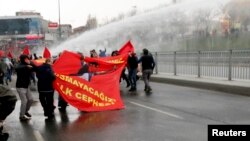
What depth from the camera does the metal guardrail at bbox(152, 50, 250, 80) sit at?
17627mm

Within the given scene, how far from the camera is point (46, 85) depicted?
11.9 m

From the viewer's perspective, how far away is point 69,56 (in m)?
13.5

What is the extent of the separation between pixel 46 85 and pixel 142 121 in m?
2.75

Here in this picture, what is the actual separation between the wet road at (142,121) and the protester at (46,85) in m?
0.27

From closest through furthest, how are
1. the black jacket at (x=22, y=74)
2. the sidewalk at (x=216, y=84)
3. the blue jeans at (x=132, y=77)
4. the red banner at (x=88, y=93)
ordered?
1. the black jacket at (x=22, y=74)
2. the red banner at (x=88, y=93)
3. the sidewalk at (x=216, y=84)
4. the blue jeans at (x=132, y=77)

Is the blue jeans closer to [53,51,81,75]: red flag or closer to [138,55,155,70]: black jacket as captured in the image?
[138,55,155,70]: black jacket

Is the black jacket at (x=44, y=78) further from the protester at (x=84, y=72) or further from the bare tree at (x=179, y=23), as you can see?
the bare tree at (x=179, y=23)

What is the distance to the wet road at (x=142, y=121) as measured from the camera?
9195 mm

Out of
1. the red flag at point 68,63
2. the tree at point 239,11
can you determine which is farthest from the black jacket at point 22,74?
the tree at point 239,11

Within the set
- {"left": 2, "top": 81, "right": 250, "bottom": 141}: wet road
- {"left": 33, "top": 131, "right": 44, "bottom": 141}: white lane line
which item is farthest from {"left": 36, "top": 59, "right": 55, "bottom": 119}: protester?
{"left": 33, "top": 131, "right": 44, "bottom": 141}: white lane line

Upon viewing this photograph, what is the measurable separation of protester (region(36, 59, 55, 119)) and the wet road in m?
0.27

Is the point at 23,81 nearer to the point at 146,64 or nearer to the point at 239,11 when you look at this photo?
the point at 146,64

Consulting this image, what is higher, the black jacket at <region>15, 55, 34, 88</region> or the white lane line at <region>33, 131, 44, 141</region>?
the black jacket at <region>15, 55, 34, 88</region>

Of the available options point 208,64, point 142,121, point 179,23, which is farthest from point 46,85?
point 179,23
